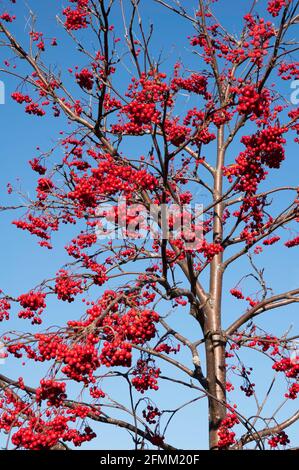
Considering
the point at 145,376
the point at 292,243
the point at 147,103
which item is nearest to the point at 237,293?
the point at 292,243

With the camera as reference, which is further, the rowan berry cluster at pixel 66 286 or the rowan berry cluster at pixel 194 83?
the rowan berry cluster at pixel 194 83

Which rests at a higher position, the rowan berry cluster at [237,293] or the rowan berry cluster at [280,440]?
the rowan berry cluster at [237,293]

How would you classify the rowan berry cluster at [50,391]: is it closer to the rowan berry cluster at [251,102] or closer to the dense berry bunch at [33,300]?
the dense berry bunch at [33,300]

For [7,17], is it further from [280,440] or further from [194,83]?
[280,440]

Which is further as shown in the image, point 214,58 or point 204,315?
point 214,58

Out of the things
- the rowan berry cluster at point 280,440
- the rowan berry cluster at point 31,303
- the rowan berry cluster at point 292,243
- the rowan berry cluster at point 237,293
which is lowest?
the rowan berry cluster at point 280,440

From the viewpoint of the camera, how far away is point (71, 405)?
7992 mm

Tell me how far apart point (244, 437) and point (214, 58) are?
6698 mm

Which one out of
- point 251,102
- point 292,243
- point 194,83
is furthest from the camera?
point 194,83

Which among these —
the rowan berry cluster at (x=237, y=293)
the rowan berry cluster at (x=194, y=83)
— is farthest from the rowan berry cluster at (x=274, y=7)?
the rowan berry cluster at (x=237, y=293)

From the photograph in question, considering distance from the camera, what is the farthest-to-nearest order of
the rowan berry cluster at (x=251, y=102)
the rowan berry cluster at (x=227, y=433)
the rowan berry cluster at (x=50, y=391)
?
1. the rowan berry cluster at (x=227, y=433)
2. the rowan berry cluster at (x=251, y=102)
3. the rowan berry cluster at (x=50, y=391)
